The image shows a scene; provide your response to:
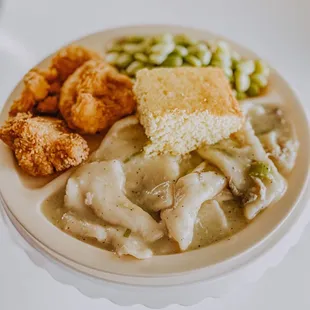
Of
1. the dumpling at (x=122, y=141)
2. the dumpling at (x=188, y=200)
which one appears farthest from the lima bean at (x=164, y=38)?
the dumpling at (x=188, y=200)

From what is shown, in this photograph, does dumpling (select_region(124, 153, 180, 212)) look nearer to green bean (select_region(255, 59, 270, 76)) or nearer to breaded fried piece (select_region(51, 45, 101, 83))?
breaded fried piece (select_region(51, 45, 101, 83))

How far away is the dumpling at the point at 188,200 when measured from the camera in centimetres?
208

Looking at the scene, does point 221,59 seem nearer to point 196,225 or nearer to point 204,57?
point 204,57

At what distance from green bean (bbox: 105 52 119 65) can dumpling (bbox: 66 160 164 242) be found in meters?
0.77

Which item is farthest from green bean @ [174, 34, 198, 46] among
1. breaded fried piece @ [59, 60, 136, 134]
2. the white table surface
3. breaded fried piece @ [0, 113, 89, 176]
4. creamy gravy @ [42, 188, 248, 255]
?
creamy gravy @ [42, 188, 248, 255]

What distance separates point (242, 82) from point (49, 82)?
1.00m

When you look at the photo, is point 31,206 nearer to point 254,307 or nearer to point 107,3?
point 254,307

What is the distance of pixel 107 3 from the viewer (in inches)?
150

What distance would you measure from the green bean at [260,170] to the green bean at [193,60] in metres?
0.71

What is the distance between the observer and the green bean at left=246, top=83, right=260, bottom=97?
275 centimetres

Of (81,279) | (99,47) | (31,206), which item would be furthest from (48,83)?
(81,279)

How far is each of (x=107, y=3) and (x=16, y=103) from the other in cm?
160

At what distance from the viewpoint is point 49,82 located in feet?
8.60

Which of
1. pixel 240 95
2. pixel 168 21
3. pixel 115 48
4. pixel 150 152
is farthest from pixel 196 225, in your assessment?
pixel 168 21
